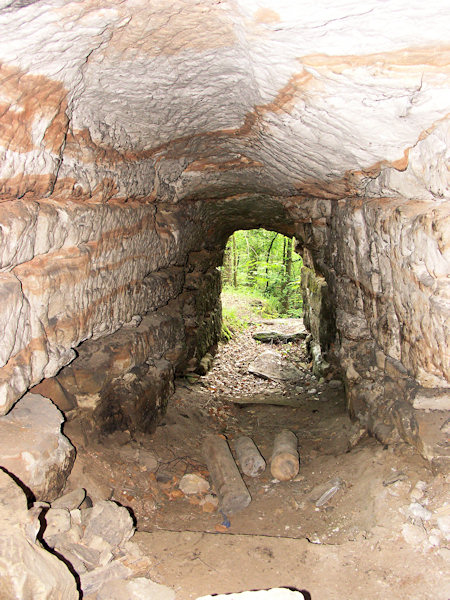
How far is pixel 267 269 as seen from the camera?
63.1 feet

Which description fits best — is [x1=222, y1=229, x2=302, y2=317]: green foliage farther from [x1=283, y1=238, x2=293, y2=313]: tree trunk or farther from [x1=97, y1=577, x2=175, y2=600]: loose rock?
[x1=97, y1=577, x2=175, y2=600]: loose rock

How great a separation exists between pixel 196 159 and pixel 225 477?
352cm

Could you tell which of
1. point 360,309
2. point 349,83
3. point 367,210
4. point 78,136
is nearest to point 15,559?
point 78,136

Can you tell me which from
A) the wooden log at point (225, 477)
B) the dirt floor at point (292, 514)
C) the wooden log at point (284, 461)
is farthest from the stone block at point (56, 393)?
the wooden log at point (284, 461)

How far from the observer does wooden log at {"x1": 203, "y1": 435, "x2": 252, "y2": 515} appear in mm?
3853

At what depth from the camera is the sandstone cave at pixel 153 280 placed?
1934mm

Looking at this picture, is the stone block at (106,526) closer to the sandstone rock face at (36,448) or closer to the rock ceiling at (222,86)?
the sandstone rock face at (36,448)

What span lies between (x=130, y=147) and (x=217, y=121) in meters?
0.80

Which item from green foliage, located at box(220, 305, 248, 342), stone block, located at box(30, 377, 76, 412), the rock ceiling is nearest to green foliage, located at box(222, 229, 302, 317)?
green foliage, located at box(220, 305, 248, 342)

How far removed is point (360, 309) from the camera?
4.77 metres

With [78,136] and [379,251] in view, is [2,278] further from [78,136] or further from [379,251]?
[379,251]

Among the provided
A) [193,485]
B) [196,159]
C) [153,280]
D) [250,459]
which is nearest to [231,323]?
[153,280]

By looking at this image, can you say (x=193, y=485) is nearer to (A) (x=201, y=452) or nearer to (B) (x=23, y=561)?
(A) (x=201, y=452)

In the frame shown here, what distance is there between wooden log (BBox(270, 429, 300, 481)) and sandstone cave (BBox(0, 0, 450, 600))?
143mm
